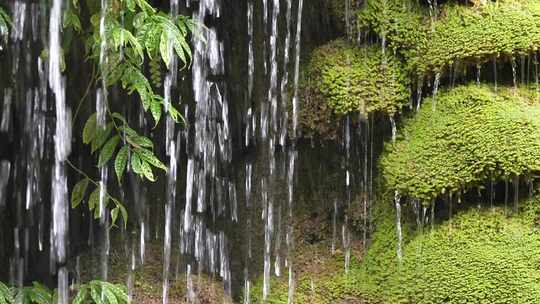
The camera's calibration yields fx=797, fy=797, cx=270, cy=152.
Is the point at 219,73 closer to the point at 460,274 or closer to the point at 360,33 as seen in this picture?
the point at 360,33

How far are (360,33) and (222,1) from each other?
1.01 metres

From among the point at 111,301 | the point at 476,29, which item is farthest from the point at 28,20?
the point at 476,29

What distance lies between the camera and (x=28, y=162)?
492 cm

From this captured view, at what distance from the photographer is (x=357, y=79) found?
482 cm

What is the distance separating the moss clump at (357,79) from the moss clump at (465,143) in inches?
8.5

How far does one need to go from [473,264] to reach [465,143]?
68 centimetres

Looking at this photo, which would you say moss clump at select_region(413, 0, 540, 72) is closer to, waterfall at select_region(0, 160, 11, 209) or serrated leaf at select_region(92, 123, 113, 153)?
serrated leaf at select_region(92, 123, 113, 153)

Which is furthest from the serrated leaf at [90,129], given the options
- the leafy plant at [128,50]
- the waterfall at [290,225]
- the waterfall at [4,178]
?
the waterfall at [290,225]

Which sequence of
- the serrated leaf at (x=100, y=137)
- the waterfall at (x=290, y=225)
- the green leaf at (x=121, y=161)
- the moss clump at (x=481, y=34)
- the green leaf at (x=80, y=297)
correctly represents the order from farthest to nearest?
the waterfall at (x=290, y=225) → the moss clump at (x=481, y=34) → the serrated leaf at (x=100, y=137) → the green leaf at (x=121, y=161) → the green leaf at (x=80, y=297)

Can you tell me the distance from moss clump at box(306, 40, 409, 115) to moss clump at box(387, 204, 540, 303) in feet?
2.74

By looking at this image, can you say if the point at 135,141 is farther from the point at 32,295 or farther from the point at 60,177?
the point at 60,177

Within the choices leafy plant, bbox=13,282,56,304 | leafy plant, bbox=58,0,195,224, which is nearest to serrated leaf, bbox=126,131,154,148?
leafy plant, bbox=58,0,195,224

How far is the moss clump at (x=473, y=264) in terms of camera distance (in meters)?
4.24

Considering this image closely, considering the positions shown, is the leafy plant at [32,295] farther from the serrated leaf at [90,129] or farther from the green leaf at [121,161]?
the serrated leaf at [90,129]
